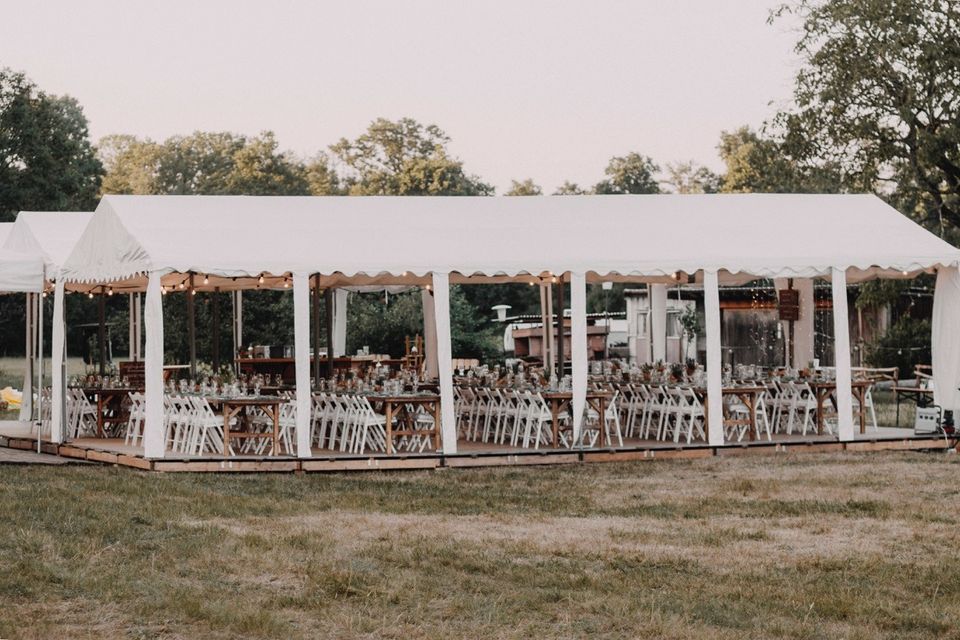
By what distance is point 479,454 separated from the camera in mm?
13531

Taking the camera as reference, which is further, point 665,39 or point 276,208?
point 665,39

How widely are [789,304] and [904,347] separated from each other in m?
9.25

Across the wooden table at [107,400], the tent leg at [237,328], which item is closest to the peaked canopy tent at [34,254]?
the wooden table at [107,400]

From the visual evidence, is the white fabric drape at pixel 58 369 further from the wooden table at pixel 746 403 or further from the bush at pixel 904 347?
the bush at pixel 904 347

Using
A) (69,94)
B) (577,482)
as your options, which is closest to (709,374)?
(577,482)

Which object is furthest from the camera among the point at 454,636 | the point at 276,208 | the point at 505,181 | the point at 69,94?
the point at 69,94

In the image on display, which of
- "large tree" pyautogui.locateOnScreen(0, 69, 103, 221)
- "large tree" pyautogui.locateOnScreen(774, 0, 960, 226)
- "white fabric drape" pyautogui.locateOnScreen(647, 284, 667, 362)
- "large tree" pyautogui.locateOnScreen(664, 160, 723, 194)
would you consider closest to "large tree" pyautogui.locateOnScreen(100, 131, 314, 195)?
"large tree" pyautogui.locateOnScreen(0, 69, 103, 221)

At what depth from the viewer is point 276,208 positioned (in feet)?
49.9

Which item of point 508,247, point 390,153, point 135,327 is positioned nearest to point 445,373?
point 508,247

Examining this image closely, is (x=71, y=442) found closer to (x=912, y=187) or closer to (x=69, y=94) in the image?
(x=912, y=187)

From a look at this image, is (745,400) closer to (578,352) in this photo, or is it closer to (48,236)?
(578,352)

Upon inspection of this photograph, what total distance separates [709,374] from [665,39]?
50.4ft

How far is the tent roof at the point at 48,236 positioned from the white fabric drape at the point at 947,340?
402 inches

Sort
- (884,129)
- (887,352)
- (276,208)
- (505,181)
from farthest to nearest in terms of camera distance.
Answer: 1. (505,181)
2. (887,352)
3. (884,129)
4. (276,208)
